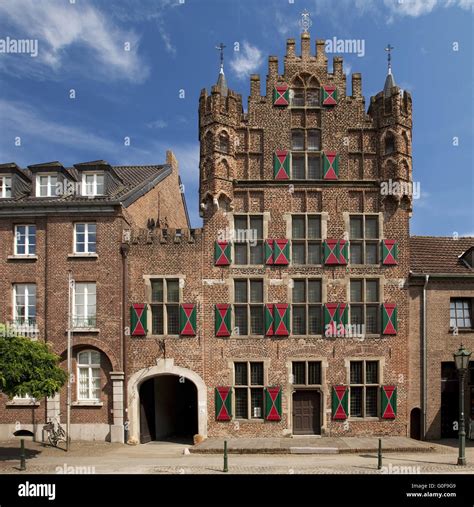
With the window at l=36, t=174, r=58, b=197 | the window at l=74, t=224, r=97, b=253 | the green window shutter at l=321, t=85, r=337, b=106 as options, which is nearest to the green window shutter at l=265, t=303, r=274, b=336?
the window at l=74, t=224, r=97, b=253

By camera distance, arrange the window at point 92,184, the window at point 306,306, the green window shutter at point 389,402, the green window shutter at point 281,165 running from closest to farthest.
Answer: the green window shutter at point 389,402
the window at point 306,306
the green window shutter at point 281,165
the window at point 92,184

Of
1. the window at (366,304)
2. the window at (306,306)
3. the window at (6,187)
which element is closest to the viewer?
the window at (306,306)

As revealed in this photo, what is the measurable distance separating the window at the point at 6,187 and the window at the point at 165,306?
8.72m

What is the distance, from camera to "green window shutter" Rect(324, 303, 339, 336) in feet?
74.9

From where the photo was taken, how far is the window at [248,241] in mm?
23312

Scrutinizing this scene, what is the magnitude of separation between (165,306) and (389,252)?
10.9 meters

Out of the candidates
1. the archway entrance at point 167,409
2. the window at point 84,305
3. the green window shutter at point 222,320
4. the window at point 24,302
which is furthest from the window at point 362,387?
the window at point 24,302

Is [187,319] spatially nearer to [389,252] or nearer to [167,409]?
[167,409]

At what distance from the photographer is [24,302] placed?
23031mm

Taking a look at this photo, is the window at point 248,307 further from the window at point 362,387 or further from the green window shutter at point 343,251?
the window at point 362,387

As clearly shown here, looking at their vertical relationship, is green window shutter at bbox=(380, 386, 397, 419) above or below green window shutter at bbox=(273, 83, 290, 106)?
below

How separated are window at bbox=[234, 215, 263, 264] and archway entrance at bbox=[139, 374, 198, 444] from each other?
6372 millimetres

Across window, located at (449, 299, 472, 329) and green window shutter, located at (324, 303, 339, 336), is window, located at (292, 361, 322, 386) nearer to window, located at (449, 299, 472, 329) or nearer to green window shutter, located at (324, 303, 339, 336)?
green window shutter, located at (324, 303, 339, 336)
